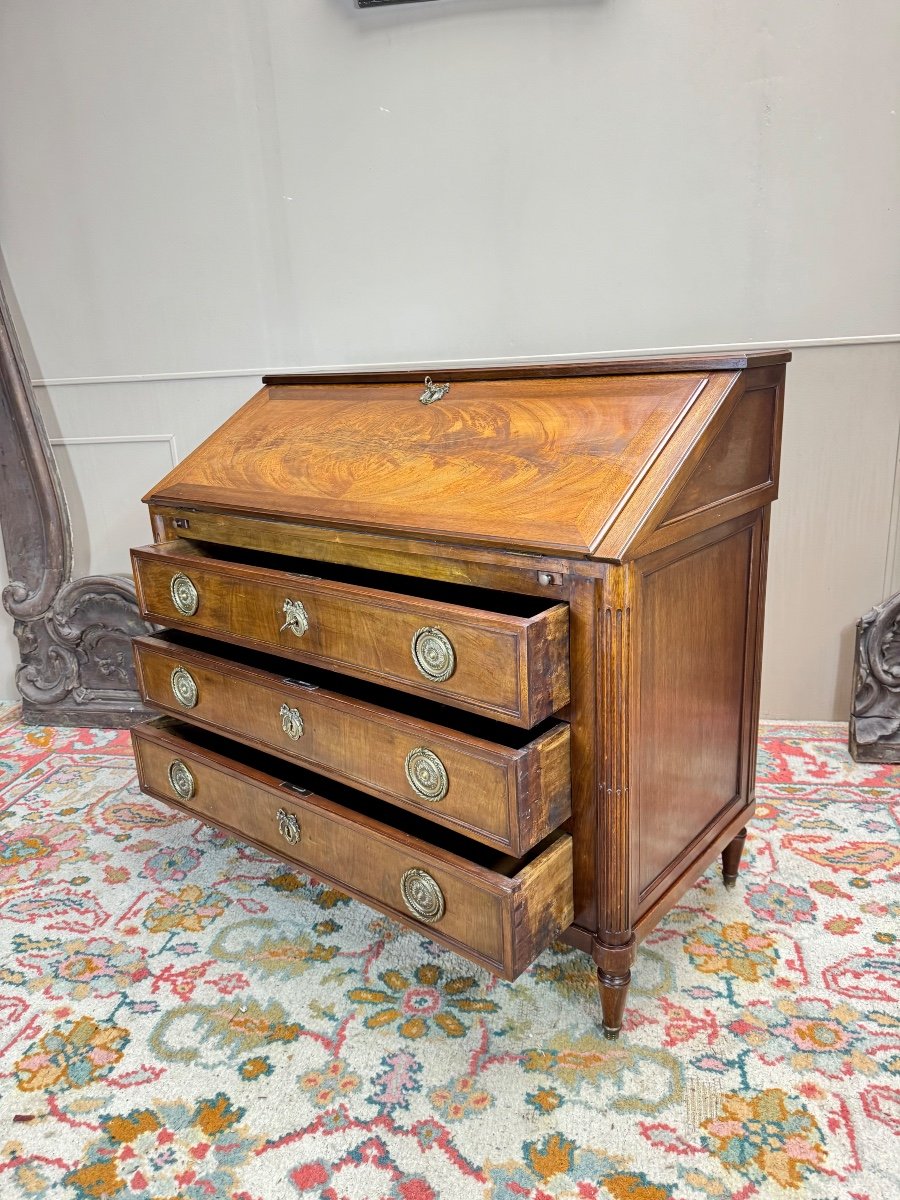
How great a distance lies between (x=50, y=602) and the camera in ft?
9.32

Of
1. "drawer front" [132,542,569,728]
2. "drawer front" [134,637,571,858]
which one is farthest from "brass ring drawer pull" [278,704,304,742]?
"drawer front" [132,542,569,728]

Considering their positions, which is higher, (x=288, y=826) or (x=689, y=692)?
(x=689, y=692)

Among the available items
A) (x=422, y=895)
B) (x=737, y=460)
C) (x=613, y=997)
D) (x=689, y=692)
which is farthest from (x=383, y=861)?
(x=737, y=460)

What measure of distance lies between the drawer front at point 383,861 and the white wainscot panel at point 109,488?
121cm

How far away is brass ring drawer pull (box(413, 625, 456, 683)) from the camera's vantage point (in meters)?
1.29

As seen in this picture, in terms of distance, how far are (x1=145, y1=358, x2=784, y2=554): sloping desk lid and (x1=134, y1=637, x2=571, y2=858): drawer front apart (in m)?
0.31

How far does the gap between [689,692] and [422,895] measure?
568 millimetres

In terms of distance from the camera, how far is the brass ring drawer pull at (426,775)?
1348mm

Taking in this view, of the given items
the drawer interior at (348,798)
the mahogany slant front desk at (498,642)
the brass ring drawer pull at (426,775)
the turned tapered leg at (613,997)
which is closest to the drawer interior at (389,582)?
the mahogany slant front desk at (498,642)

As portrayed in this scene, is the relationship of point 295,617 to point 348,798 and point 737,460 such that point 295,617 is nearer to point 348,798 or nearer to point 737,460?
point 348,798

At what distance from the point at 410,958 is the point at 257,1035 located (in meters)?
0.32

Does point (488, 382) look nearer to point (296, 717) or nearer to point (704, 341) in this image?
point (296, 717)

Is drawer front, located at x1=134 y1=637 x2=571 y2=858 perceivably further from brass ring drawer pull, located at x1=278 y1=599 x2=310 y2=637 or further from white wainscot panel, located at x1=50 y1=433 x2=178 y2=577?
white wainscot panel, located at x1=50 y1=433 x2=178 y2=577

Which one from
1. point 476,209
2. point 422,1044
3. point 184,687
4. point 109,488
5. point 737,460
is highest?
point 476,209
